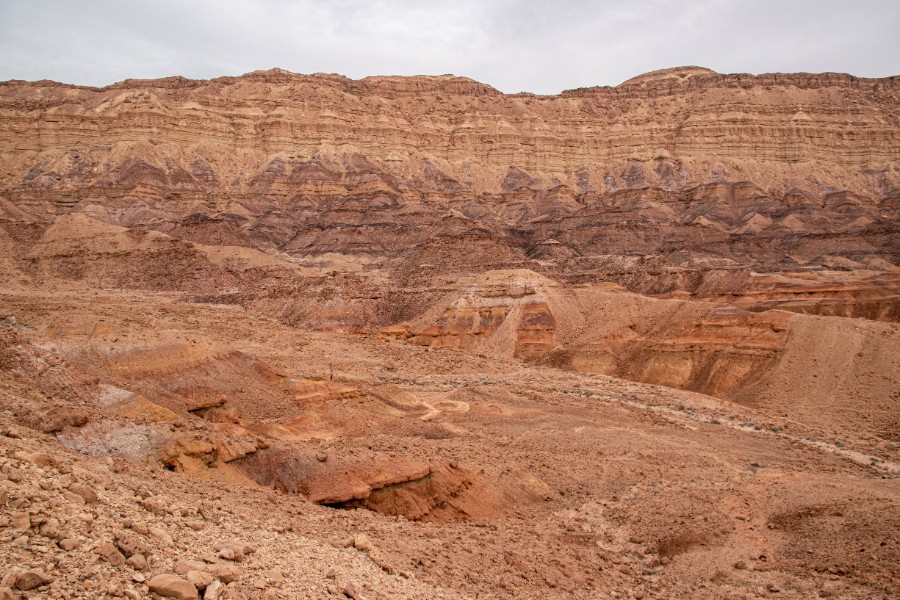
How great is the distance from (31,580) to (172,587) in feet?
3.35

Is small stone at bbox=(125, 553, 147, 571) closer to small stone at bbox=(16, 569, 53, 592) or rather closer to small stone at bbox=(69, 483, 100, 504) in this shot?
small stone at bbox=(16, 569, 53, 592)

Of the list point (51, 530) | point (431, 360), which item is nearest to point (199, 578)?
point (51, 530)

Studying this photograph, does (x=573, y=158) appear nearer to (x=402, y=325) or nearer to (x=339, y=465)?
(x=402, y=325)

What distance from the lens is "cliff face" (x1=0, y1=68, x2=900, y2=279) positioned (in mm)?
83750

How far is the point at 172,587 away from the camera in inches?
220

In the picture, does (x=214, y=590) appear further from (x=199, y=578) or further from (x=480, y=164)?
(x=480, y=164)

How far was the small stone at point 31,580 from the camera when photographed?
16.2 ft

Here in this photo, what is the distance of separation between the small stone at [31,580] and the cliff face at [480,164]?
209 ft

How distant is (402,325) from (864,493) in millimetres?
34944

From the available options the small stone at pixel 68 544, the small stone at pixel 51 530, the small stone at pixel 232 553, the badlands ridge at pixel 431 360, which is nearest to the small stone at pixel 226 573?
the badlands ridge at pixel 431 360

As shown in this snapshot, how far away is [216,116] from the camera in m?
103

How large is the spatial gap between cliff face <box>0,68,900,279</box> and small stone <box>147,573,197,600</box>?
63.2 m

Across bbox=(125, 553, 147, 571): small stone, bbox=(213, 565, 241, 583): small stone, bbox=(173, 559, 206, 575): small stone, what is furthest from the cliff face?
bbox=(125, 553, 147, 571): small stone

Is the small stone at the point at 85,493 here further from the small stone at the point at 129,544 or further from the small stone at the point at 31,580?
the small stone at the point at 31,580
